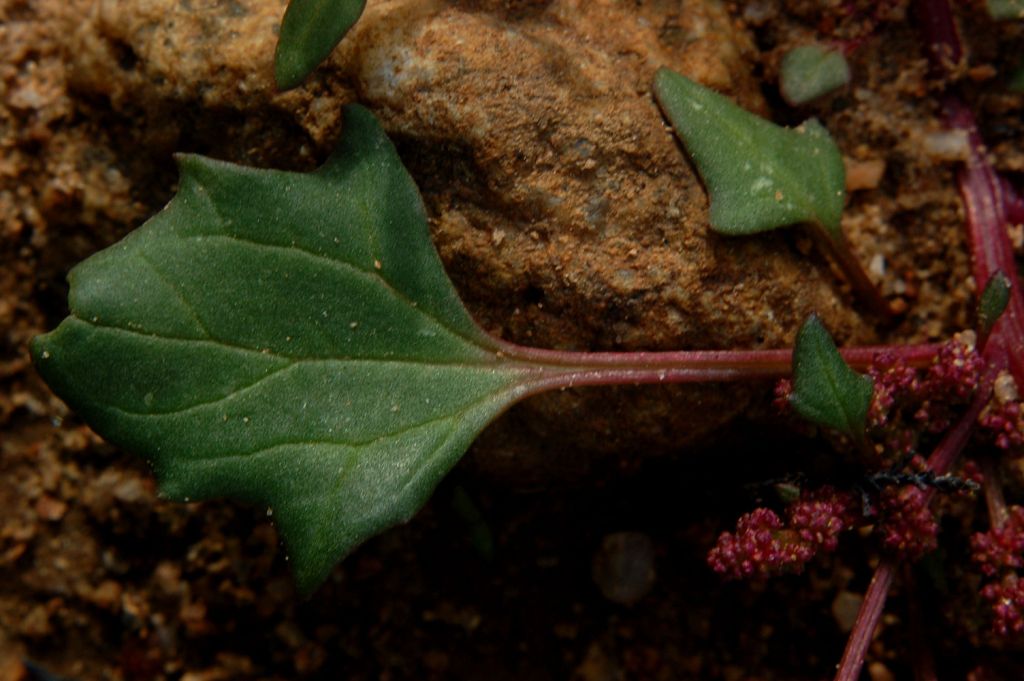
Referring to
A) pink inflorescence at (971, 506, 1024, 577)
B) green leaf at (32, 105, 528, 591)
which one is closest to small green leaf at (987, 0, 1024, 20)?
pink inflorescence at (971, 506, 1024, 577)

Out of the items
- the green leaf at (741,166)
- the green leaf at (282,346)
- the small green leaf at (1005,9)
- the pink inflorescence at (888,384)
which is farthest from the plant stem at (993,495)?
the green leaf at (282,346)

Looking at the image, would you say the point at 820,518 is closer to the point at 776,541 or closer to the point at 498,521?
the point at 776,541

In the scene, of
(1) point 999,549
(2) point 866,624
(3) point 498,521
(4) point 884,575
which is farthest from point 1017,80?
(3) point 498,521

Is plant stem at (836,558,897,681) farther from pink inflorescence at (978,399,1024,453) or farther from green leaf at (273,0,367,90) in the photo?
green leaf at (273,0,367,90)

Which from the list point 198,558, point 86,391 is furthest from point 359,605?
point 86,391

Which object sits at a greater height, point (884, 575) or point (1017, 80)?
point (1017, 80)

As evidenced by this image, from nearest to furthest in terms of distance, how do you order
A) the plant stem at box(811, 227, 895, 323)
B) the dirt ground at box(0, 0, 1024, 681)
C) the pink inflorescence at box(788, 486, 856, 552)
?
the pink inflorescence at box(788, 486, 856, 552) < the plant stem at box(811, 227, 895, 323) < the dirt ground at box(0, 0, 1024, 681)

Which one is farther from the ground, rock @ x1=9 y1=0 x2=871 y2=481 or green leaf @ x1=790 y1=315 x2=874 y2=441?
rock @ x1=9 y1=0 x2=871 y2=481

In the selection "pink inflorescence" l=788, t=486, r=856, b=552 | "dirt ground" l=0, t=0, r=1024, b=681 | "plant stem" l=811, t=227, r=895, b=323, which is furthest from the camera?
"dirt ground" l=0, t=0, r=1024, b=681
